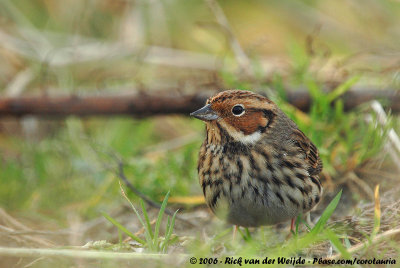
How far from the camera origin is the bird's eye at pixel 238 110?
12.3ft

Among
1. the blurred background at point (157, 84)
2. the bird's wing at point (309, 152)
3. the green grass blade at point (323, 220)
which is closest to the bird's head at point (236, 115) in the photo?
the bird's wing at point (309, 152)

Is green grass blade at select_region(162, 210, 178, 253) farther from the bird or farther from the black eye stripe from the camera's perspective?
the black eye stripe

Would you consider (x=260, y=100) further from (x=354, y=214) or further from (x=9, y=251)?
(x=9, y=251)

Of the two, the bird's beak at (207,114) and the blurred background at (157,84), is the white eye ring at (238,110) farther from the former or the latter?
the blurred background at (157,84)

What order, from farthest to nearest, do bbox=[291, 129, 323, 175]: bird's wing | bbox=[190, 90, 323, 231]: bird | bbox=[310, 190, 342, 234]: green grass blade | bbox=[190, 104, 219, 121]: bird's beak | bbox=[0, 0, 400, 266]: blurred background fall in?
bbox=[0, 0, 400, 266]: blurred background < bbox=[291, 129, 323, 175]: bird's wing < bbox=[190, 104, 219, 121]: bird's beak < bbox=[190, 90, 323, 231]: bird < bbox=[310, 190, 342, 234]: green grass blade

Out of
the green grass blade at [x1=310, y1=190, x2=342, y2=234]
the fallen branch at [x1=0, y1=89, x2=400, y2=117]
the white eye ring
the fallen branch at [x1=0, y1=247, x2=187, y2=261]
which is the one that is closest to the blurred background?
the fallen branch at [x1=0, y1=89, x2=400, y2=117]

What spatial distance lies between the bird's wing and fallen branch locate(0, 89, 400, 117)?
1.51m

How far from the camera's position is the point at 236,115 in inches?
148

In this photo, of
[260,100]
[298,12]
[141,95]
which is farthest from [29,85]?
[260,100]

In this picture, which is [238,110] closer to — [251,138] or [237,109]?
[237,109]

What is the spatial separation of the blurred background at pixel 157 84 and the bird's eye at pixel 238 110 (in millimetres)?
Answer: 997

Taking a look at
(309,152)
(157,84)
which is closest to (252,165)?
(309,152)

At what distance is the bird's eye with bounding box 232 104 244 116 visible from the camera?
3754 millimetres

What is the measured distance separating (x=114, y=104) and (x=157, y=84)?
123cm
